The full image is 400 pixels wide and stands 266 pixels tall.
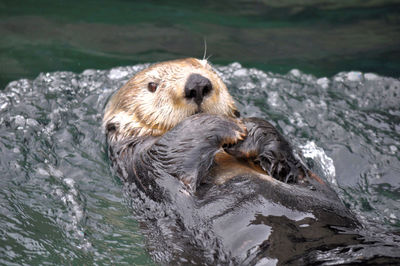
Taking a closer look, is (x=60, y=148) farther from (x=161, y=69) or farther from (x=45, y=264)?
(x=45, y=264)

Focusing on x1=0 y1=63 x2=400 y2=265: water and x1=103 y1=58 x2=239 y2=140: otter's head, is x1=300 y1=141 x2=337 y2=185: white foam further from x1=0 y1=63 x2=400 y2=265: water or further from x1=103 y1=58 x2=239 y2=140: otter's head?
x1=103 y1=58 x2=239 y2=140: otter's head

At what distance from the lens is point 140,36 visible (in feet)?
25.9

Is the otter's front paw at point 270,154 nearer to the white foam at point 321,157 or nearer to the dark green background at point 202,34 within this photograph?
the white foam at point 321,157

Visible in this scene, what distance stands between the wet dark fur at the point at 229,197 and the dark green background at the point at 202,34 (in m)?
3.68

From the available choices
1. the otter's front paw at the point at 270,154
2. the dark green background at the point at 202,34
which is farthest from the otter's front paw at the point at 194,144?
the dark green background at the point at 202,34

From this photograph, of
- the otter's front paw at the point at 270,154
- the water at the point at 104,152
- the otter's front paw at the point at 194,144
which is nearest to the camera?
the otter's front paw at the point at 194,144

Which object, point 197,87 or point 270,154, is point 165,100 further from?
point 270,154

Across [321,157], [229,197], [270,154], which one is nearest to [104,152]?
[270,154]

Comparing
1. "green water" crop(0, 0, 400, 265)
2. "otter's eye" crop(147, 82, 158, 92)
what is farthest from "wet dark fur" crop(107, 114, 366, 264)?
"otter's eye" crop(147, 82, 158, 92)

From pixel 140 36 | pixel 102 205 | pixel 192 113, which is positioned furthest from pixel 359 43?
pixel 102 205

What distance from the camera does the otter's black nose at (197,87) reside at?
392 centimetres

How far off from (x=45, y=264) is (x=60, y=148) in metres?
1.73

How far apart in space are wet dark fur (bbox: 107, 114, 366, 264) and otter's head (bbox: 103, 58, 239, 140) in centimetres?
22

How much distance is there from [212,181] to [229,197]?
244mm
